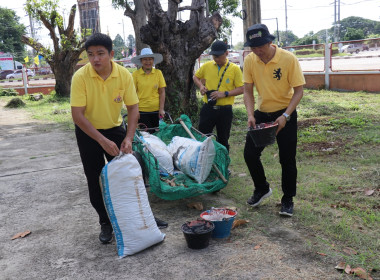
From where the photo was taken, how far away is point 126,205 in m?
3.58

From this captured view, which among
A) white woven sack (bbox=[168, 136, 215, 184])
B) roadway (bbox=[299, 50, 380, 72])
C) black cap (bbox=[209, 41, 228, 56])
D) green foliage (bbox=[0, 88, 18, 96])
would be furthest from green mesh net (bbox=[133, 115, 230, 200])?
green foliage (bbox=[0, 88, 18, 96])

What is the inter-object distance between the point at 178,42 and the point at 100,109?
5.04 metres

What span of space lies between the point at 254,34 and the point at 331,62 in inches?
453

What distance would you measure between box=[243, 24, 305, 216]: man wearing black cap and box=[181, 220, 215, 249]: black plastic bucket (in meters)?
0.98

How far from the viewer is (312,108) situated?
10.9 metres

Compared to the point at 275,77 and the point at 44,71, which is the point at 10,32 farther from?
the point at 275,77

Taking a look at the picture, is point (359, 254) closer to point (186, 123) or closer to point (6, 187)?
point (186, 123)

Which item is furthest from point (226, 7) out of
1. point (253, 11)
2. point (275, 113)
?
point (275, 113)

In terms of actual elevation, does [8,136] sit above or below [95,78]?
below

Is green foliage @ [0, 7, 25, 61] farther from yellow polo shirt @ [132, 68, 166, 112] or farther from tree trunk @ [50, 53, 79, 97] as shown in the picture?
yellow polo shirt @ [132, 68, 166, 112]

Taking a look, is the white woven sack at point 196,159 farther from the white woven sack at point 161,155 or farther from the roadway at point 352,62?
the roadway at point 352,62

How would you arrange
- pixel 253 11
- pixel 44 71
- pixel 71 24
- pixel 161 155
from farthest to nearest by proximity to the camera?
pixel 44 71 < pixel 71 24 < pixel 253 11 < pixel 161 155

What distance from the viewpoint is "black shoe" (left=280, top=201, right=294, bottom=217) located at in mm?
4172

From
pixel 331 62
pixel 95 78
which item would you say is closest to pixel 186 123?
pixel 95 78
